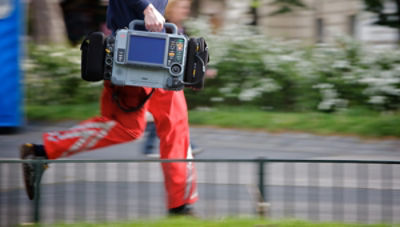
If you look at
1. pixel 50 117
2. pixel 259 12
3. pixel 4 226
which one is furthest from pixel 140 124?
pixel 259 12

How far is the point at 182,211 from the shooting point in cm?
472

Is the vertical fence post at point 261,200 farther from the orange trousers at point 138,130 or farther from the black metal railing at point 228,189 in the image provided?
the orange trousers at point 138,130

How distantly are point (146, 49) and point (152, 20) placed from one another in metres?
Result: 0.18

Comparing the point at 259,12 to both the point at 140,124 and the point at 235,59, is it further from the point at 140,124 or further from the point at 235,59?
the point at 140,124

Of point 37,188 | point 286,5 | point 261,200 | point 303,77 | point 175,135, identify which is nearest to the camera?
point 37,188

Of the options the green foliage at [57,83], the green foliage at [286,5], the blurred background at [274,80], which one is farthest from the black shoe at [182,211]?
the green foliage at [286,5]

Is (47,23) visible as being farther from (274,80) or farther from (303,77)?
(303,77)

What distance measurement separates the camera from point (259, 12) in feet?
49.2

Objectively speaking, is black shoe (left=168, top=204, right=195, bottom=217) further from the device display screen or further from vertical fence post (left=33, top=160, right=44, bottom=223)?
the device display screen

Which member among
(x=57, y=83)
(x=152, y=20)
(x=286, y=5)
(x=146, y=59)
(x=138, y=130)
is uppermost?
(x=152, y=20)

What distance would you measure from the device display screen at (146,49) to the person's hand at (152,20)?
8 centimetres

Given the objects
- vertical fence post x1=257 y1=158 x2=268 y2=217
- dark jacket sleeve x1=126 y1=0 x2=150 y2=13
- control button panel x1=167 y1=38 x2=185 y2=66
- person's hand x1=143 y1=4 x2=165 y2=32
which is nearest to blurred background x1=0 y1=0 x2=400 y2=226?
vertical fence post x1=257 y1=158 x2=268 y2=217

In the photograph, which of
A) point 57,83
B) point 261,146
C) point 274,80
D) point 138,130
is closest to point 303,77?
point 274,80

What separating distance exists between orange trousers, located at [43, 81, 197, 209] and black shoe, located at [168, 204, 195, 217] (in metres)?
0.03
